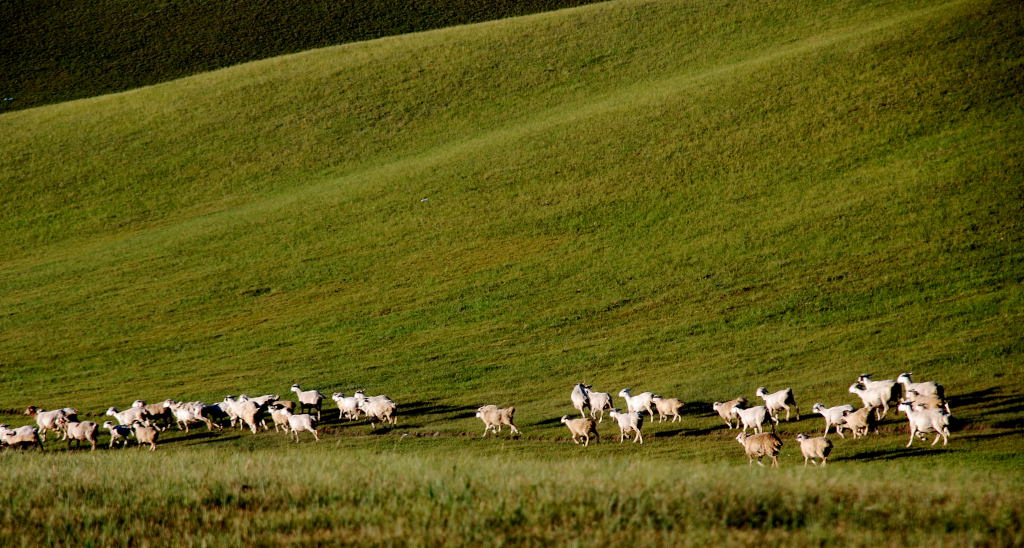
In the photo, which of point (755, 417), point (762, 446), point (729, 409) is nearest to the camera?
point (762, 446)

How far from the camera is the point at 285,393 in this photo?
105ft

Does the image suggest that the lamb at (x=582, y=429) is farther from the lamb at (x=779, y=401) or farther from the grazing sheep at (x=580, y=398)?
the lamb at (x=779, y=401)

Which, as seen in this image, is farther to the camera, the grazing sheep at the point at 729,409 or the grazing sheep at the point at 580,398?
the grazing sheep at the point at 580,398

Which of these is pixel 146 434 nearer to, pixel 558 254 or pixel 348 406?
pixel 348 406

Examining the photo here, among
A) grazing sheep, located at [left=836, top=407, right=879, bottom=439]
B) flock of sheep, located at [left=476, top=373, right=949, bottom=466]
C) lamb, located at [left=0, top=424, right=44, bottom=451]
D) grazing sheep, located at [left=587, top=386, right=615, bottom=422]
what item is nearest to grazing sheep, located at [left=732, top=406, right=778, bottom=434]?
flock of sheep, located at [left=476, top=373, right=949, bottom=466]

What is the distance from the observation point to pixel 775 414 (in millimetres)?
24797

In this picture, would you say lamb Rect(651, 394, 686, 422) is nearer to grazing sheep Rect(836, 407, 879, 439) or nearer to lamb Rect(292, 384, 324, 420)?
grazing sheep Rect(836, 407, 879, 439)

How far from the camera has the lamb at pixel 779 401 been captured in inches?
957

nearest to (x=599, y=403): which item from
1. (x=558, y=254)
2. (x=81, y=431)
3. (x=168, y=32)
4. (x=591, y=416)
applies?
(x=591, y=416)

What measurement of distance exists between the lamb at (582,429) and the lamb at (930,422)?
26.6 feet

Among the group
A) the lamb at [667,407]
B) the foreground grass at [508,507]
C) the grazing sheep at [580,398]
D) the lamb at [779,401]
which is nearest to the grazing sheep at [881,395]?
the lamb at [779,401]

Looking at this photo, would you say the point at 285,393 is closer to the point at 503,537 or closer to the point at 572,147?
the point at 503,537

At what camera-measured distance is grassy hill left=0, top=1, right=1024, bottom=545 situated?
15.3m

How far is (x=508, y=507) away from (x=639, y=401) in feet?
50.9
